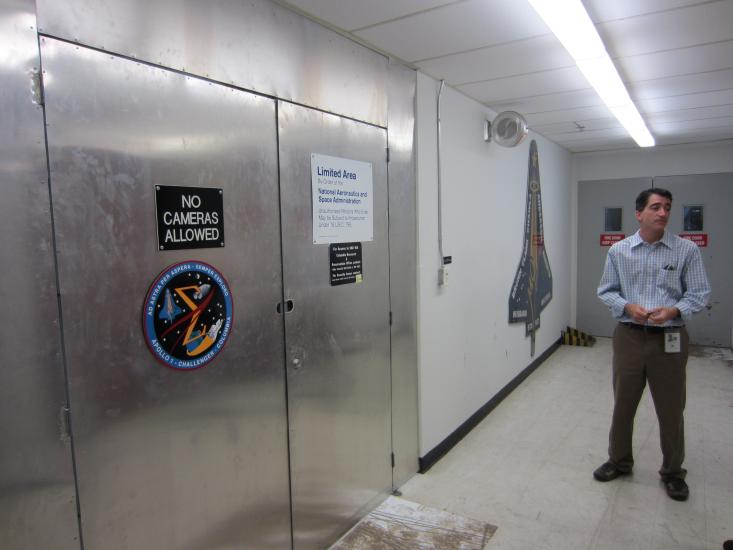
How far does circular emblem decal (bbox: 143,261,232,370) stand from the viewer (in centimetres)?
163

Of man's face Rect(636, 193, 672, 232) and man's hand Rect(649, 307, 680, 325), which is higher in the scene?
man's face Rect(636, 193, 672, 232)

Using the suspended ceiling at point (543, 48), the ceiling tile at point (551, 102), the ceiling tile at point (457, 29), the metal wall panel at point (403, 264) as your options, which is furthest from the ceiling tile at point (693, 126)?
the metal wall panel at point (403, 264)

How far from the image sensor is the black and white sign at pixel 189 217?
165 cm

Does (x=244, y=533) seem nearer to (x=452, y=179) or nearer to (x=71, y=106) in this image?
(x=71, y=106)

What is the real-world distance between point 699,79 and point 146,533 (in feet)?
13.6

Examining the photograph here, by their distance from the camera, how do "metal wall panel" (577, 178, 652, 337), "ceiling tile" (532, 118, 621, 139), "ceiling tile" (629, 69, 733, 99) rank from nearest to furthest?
"ceiling tile" (629, 69, 733, 99), "ceiling tile" (532, 118, 621, 139), "metal wall panel" (577, 178, 652, 337)

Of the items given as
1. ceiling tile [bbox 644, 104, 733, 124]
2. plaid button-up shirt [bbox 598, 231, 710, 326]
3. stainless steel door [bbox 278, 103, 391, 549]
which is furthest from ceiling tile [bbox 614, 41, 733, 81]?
stainless steel door [bbox 278, 103, 391, 549]

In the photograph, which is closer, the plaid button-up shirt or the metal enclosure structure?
the metal enclosure structure

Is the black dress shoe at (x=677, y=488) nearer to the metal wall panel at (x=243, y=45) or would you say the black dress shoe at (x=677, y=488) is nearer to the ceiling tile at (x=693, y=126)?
the metal wall panel at (x=243, y=45)

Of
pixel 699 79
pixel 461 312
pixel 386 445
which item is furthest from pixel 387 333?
pixel 699 79

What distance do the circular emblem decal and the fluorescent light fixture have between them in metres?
1.69

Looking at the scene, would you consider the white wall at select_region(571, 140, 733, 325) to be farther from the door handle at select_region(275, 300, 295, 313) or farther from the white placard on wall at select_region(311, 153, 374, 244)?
the door handle at select_region(275, 300, 295, 313)

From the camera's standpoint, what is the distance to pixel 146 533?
1640 mm

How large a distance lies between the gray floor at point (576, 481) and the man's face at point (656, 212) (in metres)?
1.58
